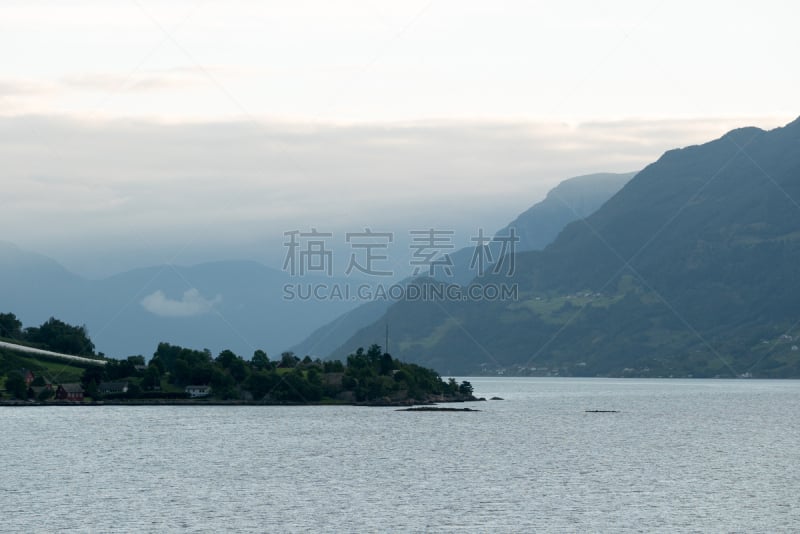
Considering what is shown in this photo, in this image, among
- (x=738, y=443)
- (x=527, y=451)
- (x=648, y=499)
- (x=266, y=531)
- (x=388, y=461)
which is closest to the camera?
(x=266, y=531)

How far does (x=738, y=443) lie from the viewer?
186 meters

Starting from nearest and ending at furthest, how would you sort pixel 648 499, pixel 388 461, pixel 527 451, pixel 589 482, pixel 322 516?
1. pixel 322 516
2. pixel 648 499
3. pixel 589 482
4. pixel 388 461
5. pixel 527 451

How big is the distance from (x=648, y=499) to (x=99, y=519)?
56.3 m

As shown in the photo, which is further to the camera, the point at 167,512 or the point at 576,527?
the point at 167,512

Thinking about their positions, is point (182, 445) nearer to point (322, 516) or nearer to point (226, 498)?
point (226, 498)

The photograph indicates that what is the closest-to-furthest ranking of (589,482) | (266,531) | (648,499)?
(266,531), (648,499), (589,482)

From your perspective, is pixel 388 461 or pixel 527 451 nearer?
Result: pixel 388 461

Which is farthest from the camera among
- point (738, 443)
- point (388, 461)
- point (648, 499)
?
point (738, 443)

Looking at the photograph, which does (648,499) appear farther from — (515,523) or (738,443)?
(738,443)

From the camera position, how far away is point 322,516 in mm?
101688

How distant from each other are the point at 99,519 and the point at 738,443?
123248mm

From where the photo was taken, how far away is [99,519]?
98.8m

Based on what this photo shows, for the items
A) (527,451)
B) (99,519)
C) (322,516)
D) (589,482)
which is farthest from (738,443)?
(99,519)

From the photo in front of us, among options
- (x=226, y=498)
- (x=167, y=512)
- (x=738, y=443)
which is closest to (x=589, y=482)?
(x=226, y=498)
